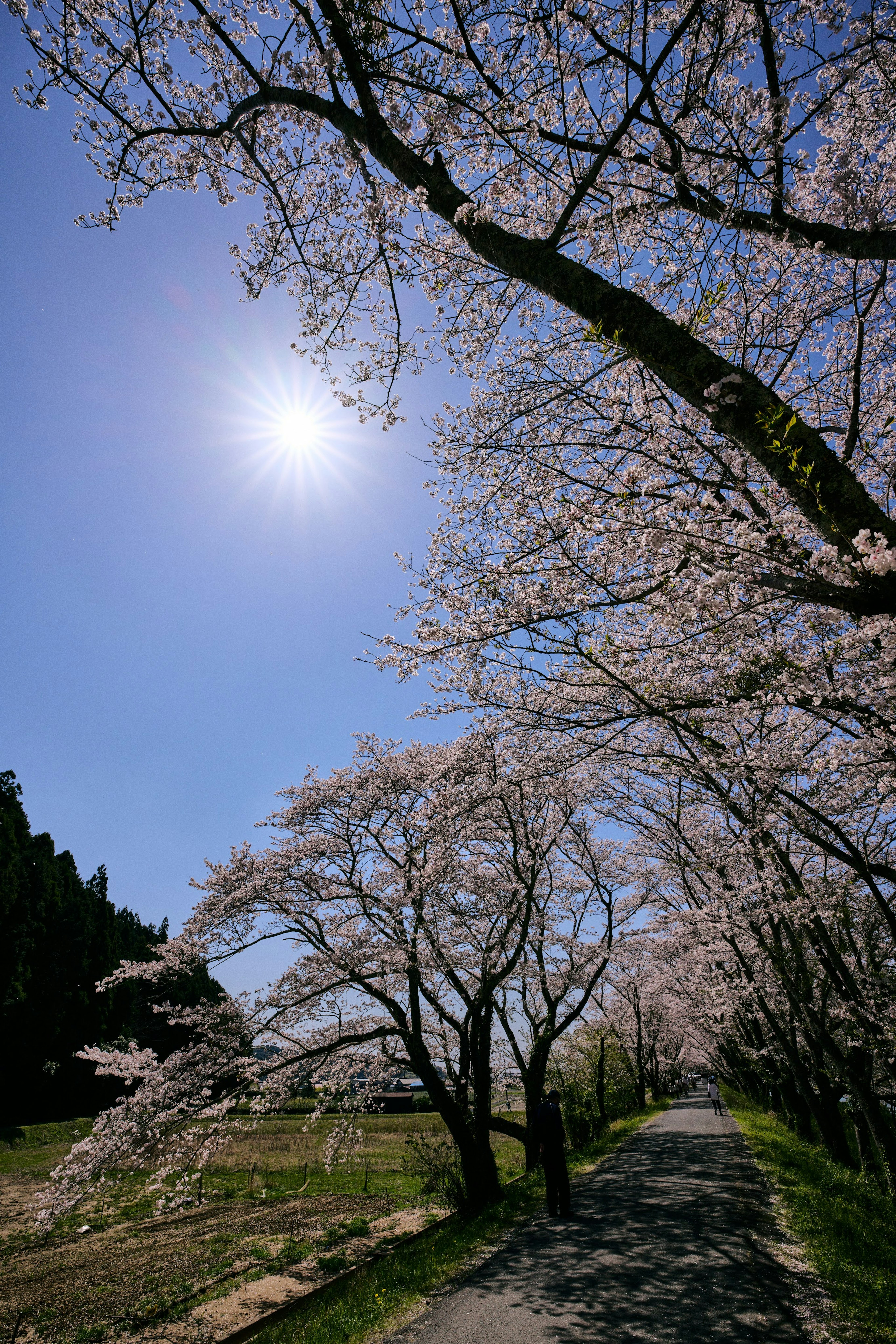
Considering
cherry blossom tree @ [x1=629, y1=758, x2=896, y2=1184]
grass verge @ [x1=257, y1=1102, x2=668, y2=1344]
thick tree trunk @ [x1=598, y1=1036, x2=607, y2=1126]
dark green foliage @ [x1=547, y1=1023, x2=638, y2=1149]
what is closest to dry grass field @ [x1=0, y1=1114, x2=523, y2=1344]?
grass verge @ [x1=257, y1=1102, x2=668, y2=1344]

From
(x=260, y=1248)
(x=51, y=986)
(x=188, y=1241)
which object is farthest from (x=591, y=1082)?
(x=51, y=986)

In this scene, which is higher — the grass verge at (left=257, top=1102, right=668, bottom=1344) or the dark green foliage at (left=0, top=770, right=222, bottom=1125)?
the dark green foliage at (left=0, top=770, right=222, bottom=1125)

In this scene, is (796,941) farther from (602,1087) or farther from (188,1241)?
(602,1087)

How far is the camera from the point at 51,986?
2989cm

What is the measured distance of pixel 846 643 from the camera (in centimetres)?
423

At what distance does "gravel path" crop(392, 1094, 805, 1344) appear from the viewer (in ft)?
13.5

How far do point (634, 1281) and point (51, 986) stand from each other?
34.2 m

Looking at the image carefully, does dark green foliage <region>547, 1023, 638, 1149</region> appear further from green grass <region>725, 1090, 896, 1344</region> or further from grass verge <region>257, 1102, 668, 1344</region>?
grass verge <region>257, 1102, 668, 1344</region>

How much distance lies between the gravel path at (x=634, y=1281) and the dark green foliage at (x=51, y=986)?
21.6 m

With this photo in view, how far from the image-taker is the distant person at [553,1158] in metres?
7.49

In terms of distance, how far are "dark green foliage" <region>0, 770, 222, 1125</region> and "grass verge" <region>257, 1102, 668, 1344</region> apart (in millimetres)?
19838

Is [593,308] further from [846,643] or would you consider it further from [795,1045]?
[795,1045]

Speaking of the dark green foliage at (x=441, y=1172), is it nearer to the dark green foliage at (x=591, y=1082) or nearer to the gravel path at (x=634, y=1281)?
the gravel path at (x=634, y=1281)

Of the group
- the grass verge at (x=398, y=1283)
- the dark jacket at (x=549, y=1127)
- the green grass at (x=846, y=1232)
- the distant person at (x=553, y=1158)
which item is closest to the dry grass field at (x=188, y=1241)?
the grass verge at (x=398, y=1283)
